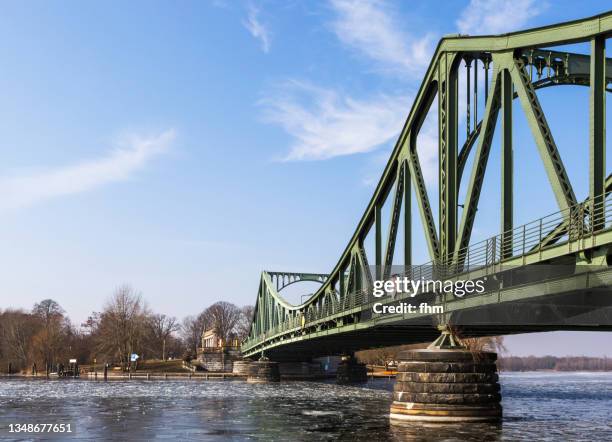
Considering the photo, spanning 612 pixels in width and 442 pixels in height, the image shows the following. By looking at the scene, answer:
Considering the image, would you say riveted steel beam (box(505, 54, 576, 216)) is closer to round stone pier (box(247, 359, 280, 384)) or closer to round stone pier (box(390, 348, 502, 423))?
round stone pier (box(390, 348, 502, 423))

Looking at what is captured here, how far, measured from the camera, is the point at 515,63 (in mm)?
27531

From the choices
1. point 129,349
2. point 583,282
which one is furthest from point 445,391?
point 129,349

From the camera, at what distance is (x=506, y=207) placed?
87.9 ft

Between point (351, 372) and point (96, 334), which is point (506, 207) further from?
point (96, 334)

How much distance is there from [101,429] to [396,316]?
1602 centimetres

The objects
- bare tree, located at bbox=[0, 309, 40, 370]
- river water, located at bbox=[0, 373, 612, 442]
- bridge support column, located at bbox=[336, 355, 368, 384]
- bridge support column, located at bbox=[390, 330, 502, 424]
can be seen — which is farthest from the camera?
bare tree, located at bbox=[0, 309, 40, 370]

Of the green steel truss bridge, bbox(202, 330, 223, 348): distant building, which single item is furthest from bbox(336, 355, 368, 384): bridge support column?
bbox(202, 330, 223, 348): distant building

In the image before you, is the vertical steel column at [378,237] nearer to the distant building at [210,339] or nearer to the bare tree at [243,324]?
the distant building at [210,339]

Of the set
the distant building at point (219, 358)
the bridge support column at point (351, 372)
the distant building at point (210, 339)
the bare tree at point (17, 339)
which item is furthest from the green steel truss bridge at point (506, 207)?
the distant building at point (210, 339)

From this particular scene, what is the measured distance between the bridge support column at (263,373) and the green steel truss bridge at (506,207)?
41.3m

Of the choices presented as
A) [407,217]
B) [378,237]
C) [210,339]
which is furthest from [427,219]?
[210,339]

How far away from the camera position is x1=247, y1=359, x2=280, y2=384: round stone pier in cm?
8831

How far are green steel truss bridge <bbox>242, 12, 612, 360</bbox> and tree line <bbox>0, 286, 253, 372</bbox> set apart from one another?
8507 cm

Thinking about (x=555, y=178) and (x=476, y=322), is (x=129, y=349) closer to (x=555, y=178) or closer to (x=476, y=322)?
(x=476, y=322)
